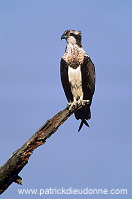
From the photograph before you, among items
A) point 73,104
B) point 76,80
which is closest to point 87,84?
point 76,80

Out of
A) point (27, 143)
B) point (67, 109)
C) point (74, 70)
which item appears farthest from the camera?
point (74, 70)

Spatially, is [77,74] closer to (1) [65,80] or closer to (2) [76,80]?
(2) [76,80]

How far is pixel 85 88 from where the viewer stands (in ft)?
28.7

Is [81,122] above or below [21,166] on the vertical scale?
above

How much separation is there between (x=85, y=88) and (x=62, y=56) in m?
0.91

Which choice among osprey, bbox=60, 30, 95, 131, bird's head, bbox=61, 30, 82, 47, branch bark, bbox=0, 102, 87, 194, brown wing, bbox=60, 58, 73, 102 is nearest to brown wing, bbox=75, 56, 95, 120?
osprey, bbox=60, 30, 95, 131

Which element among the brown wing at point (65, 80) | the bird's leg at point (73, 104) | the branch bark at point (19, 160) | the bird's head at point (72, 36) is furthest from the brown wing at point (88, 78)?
the branch bark at point (19, 160)

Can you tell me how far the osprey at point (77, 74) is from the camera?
8.52 metres

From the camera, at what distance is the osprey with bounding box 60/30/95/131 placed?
8.52 metres

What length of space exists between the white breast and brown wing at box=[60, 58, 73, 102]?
0.11 m

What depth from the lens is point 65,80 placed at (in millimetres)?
8781

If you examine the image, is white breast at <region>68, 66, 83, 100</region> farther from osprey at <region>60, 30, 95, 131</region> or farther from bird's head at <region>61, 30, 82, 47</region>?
bird's head at <region>61, 30, 82, 47</region>

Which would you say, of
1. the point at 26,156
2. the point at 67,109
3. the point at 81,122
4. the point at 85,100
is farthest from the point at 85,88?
the point at 26,156

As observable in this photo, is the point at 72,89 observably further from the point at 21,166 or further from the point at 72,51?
the point at 21,166
